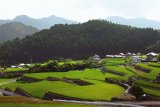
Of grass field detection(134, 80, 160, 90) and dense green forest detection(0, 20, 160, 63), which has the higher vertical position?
dense green forest detection(0, 20, 160, 63)

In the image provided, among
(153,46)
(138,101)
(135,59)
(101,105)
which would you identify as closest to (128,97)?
(138,101)

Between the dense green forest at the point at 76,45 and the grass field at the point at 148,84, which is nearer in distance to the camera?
the grass field at the point at 148,84

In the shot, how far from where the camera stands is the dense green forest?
159 m

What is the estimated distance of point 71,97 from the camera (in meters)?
45.9

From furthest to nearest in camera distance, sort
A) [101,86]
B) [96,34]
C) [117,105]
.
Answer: [96,34]
[101,86]
[117,105]

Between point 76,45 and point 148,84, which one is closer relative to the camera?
point 148,84

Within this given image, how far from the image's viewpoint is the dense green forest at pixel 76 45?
159 m

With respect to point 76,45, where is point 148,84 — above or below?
below

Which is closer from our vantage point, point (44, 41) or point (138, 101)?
point (138, 101)

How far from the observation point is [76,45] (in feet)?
522

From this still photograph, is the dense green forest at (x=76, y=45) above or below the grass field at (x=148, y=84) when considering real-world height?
above

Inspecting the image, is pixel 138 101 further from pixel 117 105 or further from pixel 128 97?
pixel 117 105

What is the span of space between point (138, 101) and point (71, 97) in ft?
28.1

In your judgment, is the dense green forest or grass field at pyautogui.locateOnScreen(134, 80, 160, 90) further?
the dense green forest
